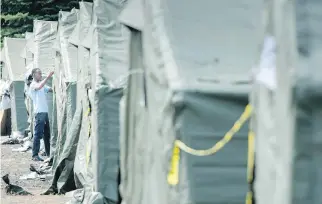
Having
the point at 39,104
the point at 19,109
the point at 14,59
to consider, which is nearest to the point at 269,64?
the point at 39,104

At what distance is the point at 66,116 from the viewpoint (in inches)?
544

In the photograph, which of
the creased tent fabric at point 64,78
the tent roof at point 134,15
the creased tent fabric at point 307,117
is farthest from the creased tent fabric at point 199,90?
Answer: the creased tent fabric at point 64,78

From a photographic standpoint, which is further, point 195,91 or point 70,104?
point 70,104

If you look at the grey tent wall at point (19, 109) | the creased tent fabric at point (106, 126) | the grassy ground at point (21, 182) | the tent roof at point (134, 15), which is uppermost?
the tent roof at point (134, 15)

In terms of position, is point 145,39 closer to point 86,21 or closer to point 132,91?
point 132,91

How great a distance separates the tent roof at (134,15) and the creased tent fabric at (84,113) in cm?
346

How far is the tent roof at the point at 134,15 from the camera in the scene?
7016 millimetres

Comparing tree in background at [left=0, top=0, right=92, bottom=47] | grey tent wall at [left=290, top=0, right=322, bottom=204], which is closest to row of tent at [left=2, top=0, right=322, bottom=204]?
grey tent wall at [left=290, top=0, right=322, bottom=204]

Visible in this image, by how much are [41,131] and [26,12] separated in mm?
16854

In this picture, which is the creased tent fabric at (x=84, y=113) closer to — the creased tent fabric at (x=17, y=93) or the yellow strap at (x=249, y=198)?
the yellow strap at (x=249, y=198)

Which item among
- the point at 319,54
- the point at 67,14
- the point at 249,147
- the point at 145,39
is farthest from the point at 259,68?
the point at 67,14

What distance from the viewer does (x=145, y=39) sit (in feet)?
21.7

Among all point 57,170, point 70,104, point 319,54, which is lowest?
point 57,170

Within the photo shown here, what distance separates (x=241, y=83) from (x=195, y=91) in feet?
1.07
